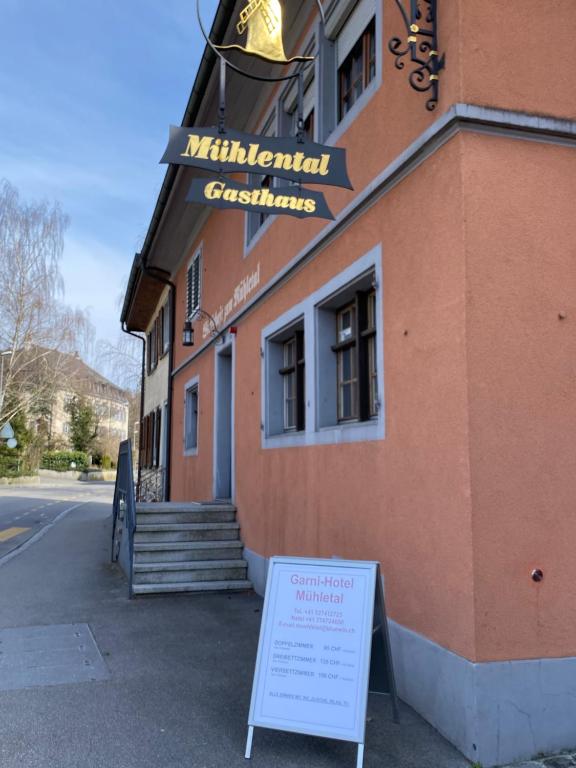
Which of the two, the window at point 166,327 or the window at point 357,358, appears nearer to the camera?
the window at point 357,358

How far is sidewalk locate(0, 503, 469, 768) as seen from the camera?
3.57 m

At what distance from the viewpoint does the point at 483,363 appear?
3.83m

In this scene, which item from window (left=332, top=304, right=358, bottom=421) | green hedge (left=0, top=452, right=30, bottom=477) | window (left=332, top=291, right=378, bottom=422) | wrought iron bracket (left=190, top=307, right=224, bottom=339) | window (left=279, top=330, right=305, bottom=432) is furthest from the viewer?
green hedge (left=0, top=452, right=30, bottom=477)

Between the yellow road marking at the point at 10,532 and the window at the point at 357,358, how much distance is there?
1031 cm

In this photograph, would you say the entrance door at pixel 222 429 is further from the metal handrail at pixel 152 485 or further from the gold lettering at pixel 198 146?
the gold lettering at pixel 198 146

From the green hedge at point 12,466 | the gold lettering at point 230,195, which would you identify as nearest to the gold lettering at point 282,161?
the gold lettering at point 230,195

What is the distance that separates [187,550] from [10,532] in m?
8.59

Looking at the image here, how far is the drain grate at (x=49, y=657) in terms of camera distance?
4777mm

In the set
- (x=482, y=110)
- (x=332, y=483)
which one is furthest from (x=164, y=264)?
(x=482, y=110)

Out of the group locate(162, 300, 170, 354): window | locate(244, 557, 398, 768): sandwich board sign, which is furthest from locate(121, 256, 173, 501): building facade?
locate(244, 557, 398, 768): sandwich board sign

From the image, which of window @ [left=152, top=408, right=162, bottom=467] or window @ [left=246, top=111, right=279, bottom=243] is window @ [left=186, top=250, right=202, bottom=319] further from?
window @ [left=152, top=408, right=162, bottom=467]

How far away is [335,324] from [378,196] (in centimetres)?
157

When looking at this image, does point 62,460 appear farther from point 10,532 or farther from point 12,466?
point 10,532

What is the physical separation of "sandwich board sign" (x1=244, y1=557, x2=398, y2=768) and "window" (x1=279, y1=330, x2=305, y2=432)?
351 cm
